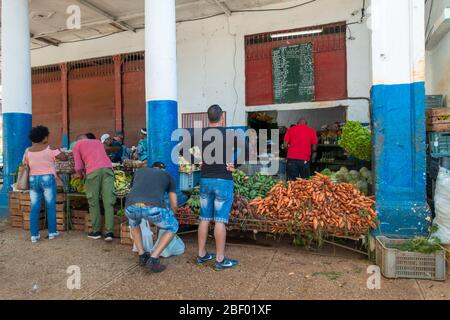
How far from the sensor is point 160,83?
17.8 ft

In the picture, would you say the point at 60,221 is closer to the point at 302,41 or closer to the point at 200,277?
the point at 200,277

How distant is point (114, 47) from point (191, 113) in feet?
12.1

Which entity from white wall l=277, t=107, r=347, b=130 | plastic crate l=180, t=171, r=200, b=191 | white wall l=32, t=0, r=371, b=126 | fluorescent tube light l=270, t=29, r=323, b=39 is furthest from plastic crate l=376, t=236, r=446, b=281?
white wall l=277, t=107, r=347, b=130

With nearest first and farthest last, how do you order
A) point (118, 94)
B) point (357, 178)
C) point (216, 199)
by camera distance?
point (216, 199) → point (357, 178) → point (118, 94)

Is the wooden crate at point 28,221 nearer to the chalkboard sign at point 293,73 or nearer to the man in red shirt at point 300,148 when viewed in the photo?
the man in red shirt at point 300,148

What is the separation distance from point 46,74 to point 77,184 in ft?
26.3

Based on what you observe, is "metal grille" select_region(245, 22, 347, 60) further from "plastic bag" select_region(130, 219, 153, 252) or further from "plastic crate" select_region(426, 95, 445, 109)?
"plastic bag" select_region(130, 219, 153, 252)

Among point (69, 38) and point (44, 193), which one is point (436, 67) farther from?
point (69, 38)

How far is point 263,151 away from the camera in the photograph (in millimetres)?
8414

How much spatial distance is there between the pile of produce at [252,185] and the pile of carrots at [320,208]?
0.48 m

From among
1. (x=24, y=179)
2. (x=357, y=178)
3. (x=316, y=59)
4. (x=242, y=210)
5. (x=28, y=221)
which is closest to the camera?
(x=242, y=210)

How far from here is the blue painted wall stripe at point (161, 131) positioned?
5.41 m

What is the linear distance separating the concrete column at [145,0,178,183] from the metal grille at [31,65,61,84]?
308 inches

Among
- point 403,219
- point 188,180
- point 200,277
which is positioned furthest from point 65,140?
point 403,219
